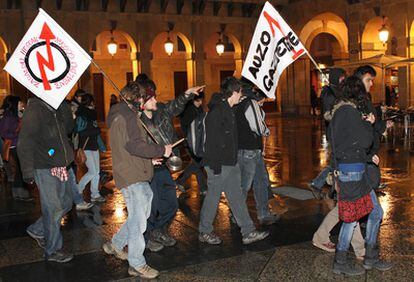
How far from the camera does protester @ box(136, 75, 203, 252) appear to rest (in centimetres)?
592

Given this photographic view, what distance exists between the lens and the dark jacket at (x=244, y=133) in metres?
6.78

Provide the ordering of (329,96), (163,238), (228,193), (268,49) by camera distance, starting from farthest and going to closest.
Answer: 1. (329,96)
2. (268,49)
3. (163,238)
4. (228,193)

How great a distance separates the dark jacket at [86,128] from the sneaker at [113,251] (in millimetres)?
3080

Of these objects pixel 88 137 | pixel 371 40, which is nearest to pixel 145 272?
pixel 88 137

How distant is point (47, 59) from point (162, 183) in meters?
1.86

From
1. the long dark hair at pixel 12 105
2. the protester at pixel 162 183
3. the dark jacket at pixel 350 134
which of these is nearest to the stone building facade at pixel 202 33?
the long dark hair at pixel 12 105

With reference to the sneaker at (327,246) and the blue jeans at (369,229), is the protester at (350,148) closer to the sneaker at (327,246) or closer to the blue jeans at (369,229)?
the blue jeans at (369,229)

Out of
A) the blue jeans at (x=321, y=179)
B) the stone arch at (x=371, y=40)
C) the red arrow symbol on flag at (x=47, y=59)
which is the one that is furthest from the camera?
the stone arch at (x=371, y=40)

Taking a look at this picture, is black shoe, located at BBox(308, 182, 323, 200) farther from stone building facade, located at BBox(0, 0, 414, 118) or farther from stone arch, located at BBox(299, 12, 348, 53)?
stone arch, located at BBox(299, 12, 348, 53)

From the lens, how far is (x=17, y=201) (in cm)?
932

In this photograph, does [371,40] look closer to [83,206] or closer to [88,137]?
[88,137]

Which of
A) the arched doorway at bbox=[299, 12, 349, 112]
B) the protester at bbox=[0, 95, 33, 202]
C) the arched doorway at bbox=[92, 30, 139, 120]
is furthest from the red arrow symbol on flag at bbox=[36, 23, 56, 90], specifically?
the arched doorway at bbox=[92, 30, 139, 120]

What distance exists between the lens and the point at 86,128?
8781 millimetres

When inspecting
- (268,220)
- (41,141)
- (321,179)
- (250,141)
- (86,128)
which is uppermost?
(86,128)
